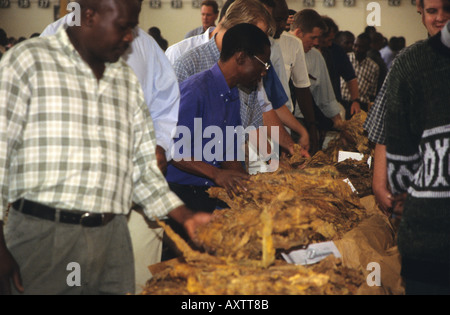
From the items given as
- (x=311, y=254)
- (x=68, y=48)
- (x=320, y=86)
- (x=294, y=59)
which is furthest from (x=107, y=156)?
(x=320, y=86)

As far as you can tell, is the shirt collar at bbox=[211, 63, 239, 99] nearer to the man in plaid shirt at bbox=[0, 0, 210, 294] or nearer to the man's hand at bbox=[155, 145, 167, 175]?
the man's hand at bbox=[155, 145, 167, 175]

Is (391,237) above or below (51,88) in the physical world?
below

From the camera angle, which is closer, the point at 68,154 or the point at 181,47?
the point at 68,154

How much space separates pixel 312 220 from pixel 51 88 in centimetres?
142

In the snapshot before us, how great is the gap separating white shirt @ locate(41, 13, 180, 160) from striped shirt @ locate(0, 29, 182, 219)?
2.50 feet

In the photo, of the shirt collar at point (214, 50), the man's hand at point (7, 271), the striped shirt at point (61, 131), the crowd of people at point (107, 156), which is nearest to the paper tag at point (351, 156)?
the shirt collar at point (214, 50)

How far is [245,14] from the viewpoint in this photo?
12.1 ft

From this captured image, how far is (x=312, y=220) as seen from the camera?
108 inches

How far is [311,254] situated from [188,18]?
40.5 ft

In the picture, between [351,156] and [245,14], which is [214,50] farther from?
[351,156]

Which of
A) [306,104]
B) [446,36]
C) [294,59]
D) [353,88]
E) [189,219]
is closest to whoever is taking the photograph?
[446,36]

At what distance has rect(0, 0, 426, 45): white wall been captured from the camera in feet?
43.5
